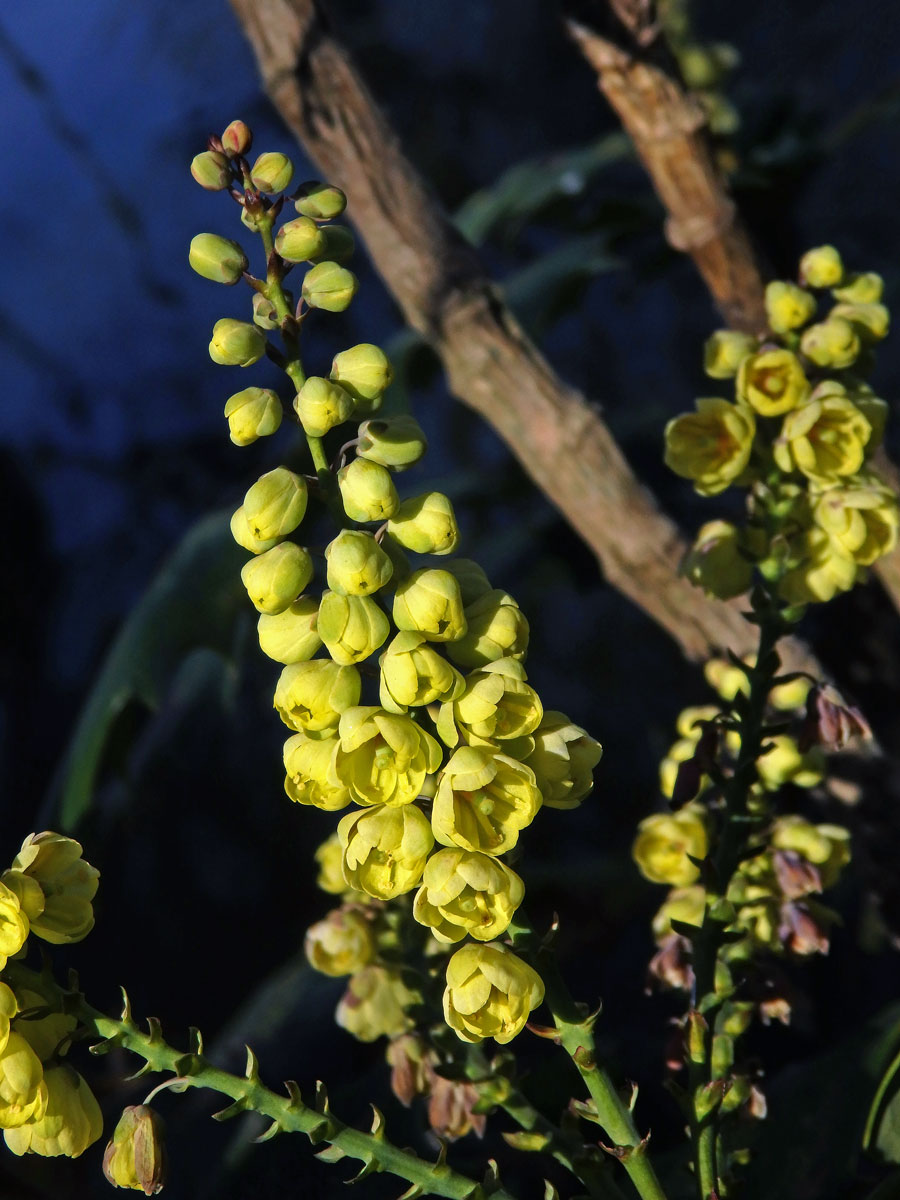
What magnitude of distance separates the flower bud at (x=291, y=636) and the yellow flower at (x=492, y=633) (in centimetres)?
6

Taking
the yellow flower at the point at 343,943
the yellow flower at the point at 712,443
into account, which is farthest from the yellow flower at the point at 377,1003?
the yellow flower at the point at 712,443

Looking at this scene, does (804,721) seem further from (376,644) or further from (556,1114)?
(556,1114)

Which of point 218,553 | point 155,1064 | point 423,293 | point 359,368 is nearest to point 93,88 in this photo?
point 218,553

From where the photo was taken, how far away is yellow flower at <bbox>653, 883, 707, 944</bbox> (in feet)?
2.44

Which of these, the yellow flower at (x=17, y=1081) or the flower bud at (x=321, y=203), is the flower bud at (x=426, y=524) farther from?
the yellow flower at (x=17, y=1081)

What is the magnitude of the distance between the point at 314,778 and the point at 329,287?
0.73 ft

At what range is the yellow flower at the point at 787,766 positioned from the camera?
736 mm

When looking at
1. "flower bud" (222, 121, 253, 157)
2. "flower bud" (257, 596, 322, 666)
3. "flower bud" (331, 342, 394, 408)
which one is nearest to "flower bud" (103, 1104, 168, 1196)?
"flower bud" (222, 121, 253, 157)

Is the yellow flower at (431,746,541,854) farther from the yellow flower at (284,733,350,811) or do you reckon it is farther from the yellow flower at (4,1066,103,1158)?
the yellow flower at (4,1066,103,1158)

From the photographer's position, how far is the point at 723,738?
715 mm

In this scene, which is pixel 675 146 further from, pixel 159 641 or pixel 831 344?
pixel 159 641

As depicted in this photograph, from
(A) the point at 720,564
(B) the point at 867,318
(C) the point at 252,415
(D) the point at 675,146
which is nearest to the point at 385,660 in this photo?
(C) the point at 252,415

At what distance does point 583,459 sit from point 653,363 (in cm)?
103

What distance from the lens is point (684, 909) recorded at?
0.74 meters
